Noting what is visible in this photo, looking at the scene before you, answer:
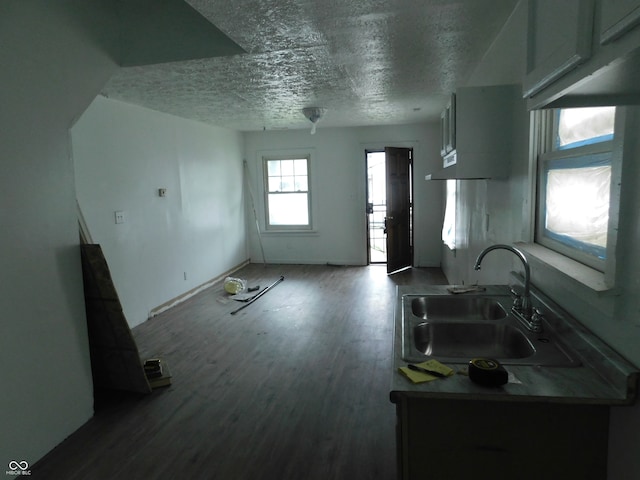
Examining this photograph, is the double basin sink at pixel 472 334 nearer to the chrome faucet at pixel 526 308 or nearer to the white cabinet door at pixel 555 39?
the chrome faucet at pixel 526 308

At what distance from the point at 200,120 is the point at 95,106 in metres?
1.94

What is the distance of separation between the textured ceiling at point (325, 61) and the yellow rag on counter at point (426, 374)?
5.99 ft

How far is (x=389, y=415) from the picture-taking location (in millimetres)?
2533

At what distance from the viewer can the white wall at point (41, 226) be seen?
1.99 metres

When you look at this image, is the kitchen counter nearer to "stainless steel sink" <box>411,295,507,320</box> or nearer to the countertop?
the countertop

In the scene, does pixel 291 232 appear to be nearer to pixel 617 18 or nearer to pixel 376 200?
pixel 376 200

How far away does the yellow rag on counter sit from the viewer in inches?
51.0

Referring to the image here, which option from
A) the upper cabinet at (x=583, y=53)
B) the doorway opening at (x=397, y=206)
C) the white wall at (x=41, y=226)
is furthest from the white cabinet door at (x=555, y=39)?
the doorway opening at (x=397, y=206)

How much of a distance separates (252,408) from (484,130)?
226 centimetres

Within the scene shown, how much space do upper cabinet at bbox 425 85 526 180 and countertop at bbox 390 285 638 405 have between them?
3.93 ft

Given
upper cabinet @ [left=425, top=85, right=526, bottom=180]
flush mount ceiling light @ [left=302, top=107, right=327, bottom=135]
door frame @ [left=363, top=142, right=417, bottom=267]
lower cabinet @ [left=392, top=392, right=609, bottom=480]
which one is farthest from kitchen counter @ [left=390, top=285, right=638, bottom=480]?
door frame @ [left=363, top=142, right=417, bottom=267]

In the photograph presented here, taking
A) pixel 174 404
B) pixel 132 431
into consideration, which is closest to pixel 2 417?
pixel 132 431

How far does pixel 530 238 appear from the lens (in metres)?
2.07

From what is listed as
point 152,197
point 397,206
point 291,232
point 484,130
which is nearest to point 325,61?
point 484,130
